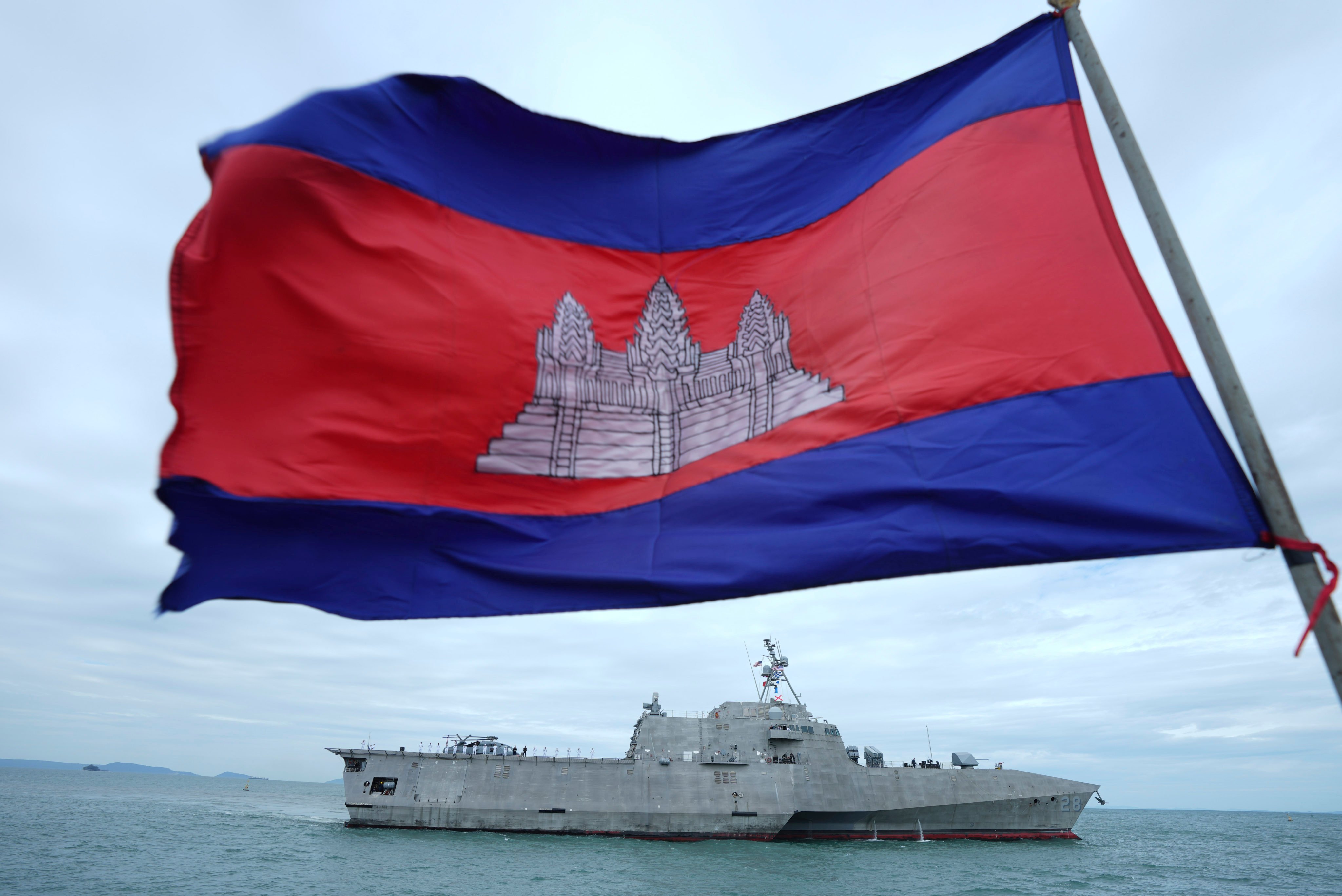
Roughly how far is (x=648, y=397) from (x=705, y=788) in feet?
96.2

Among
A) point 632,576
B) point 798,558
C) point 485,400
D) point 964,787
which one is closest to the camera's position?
point 798,558

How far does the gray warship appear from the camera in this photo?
98.3 ft

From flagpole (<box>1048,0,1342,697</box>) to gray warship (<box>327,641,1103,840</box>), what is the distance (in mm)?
30659

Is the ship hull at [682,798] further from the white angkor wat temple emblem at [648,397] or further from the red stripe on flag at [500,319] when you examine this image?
the red stripe on flag at [500,319]

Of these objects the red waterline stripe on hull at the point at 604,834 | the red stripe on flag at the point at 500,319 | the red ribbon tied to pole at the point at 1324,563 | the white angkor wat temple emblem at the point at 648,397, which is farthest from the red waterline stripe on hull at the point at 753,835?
the red ribbon tied to pole at the point at 1324,563

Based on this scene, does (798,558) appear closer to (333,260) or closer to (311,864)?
(333,260)

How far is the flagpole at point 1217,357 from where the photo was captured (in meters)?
2.39

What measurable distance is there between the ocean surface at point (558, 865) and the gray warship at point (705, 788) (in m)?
0.77

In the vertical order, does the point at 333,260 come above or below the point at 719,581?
above

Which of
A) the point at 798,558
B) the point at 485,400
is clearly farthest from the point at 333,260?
the point at 798,558

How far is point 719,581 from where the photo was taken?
3572mm

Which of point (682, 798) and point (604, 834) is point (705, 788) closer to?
point (682, 798)

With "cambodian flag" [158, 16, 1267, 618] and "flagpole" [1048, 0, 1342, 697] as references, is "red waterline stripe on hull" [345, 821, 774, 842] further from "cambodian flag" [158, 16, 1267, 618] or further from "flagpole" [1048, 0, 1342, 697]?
"flagpole" [1048, 0, 1342, 697]

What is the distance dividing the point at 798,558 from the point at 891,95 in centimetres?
300
